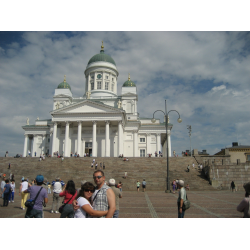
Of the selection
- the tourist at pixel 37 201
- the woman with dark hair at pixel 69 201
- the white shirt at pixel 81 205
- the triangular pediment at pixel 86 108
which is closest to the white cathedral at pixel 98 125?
the triangular pediment at pixel 86 108

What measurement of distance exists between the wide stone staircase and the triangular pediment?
12420 mm

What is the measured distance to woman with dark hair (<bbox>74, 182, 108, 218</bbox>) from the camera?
14.1 ft

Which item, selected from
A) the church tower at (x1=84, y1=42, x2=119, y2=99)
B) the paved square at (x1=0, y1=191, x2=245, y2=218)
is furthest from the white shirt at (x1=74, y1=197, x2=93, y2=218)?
the church tower at (x1=84, y1=42, x2=119, y2=99)

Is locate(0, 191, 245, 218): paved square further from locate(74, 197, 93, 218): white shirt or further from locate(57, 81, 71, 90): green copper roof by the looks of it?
locate(57, 81, 71, 90): green copper roof

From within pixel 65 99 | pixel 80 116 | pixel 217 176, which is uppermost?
pixel 65 99

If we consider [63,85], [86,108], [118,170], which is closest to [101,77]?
[63,85]

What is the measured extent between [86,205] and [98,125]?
47313 mm

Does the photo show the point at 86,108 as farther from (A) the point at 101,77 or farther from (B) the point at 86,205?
(B) the point at 86,205

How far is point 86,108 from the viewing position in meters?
48.5

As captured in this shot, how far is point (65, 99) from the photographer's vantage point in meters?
61.1
